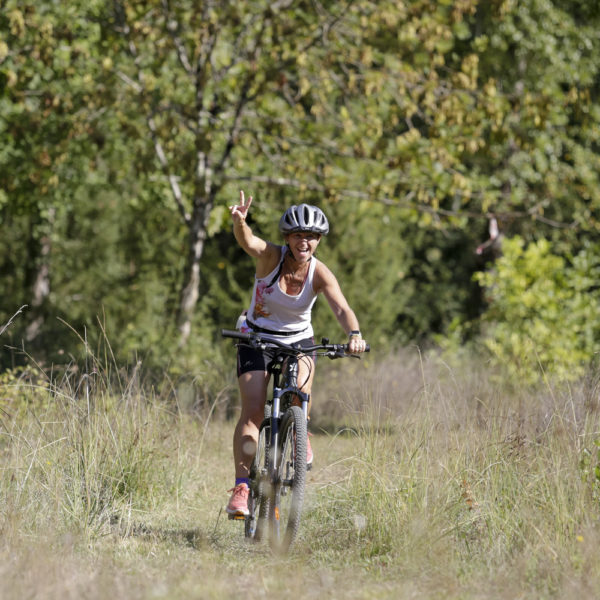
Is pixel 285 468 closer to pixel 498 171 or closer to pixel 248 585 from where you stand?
pixel 248 585

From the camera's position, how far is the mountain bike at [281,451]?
5074mm

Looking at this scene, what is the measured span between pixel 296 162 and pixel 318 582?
7.93 metres

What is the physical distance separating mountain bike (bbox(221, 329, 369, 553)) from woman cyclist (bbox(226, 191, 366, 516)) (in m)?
0.09

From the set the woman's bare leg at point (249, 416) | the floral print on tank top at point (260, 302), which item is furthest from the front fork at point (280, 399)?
the floral print on tank top at point (260, 302)

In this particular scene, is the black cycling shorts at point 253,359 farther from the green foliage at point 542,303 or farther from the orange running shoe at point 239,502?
the green foliage at point 542,303

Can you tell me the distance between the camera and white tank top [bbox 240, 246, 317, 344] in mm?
5535

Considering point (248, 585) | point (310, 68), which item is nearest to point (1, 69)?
point (310, 68)

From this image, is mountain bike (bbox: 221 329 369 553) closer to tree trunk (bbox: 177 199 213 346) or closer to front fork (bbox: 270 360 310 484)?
front fork (bbox: 270 360 310 484)

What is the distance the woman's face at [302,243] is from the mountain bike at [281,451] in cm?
52

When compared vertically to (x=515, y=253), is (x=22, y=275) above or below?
below

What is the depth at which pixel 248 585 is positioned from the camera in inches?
177

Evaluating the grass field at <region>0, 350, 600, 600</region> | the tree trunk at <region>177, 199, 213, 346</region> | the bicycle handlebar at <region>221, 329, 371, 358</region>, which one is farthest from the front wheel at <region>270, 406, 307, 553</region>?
the tree trunk at <region>177, 199, 213, 346</region>

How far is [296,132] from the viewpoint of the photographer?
12305 millimetres

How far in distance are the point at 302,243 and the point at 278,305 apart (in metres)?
0.40
